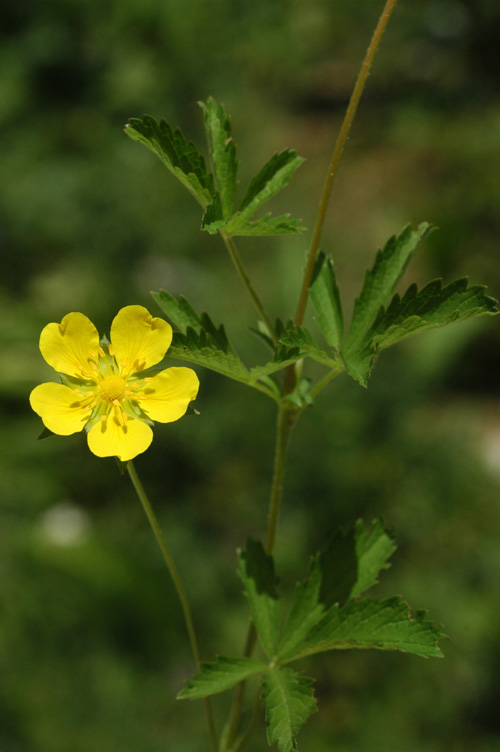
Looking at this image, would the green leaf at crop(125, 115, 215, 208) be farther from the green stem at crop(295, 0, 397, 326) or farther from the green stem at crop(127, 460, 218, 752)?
the green stem at crop(127, 460, 218, 752)

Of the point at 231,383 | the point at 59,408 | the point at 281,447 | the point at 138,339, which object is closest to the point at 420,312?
the point at 281,447

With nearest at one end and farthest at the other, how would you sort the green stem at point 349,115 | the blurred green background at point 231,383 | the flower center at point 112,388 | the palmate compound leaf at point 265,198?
the green stem at point 349,115 < the palmate compound leaf at point 265,198 < the flower center at point 112,388 < the blurred green background at point 231,383

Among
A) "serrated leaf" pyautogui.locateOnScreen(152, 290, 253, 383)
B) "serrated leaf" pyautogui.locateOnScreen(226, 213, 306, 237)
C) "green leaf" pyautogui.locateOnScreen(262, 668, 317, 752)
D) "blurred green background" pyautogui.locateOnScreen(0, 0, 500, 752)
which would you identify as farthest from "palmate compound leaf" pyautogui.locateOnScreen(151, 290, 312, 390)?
"blurred green background" pyautogui.locateOnScreen(0, 0, 500, 752)

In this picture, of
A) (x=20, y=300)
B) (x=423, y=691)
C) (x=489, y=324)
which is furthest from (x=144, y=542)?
(x=489, y=324)

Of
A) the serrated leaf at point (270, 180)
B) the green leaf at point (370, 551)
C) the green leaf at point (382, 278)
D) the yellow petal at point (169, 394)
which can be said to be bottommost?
the green leaf at point (370, 551)

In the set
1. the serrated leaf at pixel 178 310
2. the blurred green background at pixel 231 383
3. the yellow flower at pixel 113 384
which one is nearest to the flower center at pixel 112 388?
the yellow flower at pixel 113 384

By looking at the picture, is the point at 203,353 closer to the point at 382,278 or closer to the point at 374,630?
the point at 382,278

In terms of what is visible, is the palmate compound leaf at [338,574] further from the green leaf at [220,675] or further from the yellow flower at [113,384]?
the yellow flower at [113,384]
